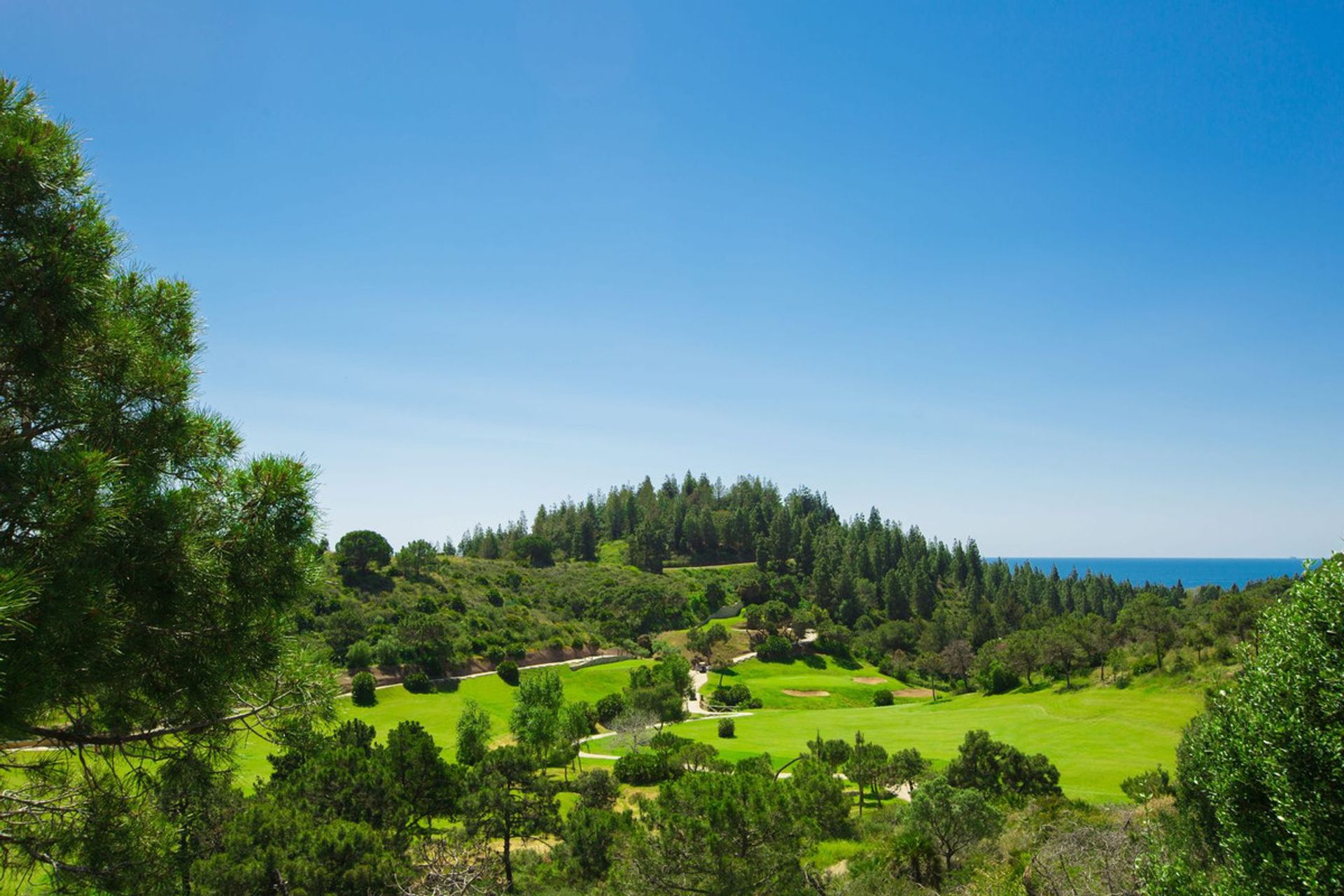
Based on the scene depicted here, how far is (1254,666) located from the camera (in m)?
8.73

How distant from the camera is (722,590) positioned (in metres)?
112

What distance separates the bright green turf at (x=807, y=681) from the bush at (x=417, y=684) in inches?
1101

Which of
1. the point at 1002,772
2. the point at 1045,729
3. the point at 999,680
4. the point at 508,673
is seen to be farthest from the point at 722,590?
the point at 1002,772

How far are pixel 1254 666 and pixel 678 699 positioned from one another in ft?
165

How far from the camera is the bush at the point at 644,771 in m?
35.6

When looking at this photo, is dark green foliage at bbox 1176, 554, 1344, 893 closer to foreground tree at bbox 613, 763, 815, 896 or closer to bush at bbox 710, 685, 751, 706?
foreground tree at bbox 613, 763, 815, 896

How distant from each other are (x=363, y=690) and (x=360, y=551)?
94.3ft

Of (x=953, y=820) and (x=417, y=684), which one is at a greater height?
(x=953, y=820)

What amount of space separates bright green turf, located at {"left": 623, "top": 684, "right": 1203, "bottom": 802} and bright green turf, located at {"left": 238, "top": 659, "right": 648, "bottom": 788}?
11.7m

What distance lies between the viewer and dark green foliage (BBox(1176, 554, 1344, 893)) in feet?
24.3

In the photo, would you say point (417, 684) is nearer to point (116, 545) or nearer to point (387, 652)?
point (387, 652)

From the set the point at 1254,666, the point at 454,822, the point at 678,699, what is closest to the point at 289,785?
the point at 454,822

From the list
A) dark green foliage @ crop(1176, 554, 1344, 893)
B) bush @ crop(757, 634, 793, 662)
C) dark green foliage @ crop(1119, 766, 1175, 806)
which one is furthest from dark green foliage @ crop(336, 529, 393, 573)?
dark green foliage @ crop(1176, 554, 1344, 893)

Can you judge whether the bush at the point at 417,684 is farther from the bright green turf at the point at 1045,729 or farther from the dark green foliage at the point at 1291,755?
the dark green foliage at the point at 1291,755
